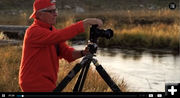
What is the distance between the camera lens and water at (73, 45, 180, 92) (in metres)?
8.99

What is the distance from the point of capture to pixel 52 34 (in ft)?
13.0

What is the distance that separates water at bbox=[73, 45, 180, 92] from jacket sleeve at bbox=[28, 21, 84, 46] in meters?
4.42

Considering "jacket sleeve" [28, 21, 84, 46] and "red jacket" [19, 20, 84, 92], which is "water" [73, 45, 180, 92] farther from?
"jacket sleeve" [28, 21, 84, 46]

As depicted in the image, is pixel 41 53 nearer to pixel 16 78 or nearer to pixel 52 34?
pixel 52 34

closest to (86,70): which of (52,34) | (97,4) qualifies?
(52,34)

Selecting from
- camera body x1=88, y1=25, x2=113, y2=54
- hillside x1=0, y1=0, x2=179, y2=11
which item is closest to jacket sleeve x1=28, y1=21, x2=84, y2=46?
camera body x1=88, y1=25, x2=113, y2=54

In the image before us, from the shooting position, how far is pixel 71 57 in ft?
15.0

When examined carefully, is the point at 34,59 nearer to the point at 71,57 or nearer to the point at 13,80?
the point at 71,57

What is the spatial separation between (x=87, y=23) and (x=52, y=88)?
76cm

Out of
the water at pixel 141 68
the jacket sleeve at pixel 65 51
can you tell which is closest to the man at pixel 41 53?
the jacket sleeve at pixel 65 51

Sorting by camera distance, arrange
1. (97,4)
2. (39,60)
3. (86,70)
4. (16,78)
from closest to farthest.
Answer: (86,70) → (39,60) → (16,78) → (97,4)

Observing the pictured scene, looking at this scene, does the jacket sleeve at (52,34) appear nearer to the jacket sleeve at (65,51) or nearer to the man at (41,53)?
the man at (41,53)

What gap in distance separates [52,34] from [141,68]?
7282mm

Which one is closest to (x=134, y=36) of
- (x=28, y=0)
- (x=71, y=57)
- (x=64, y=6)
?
(x=71, y=57)
